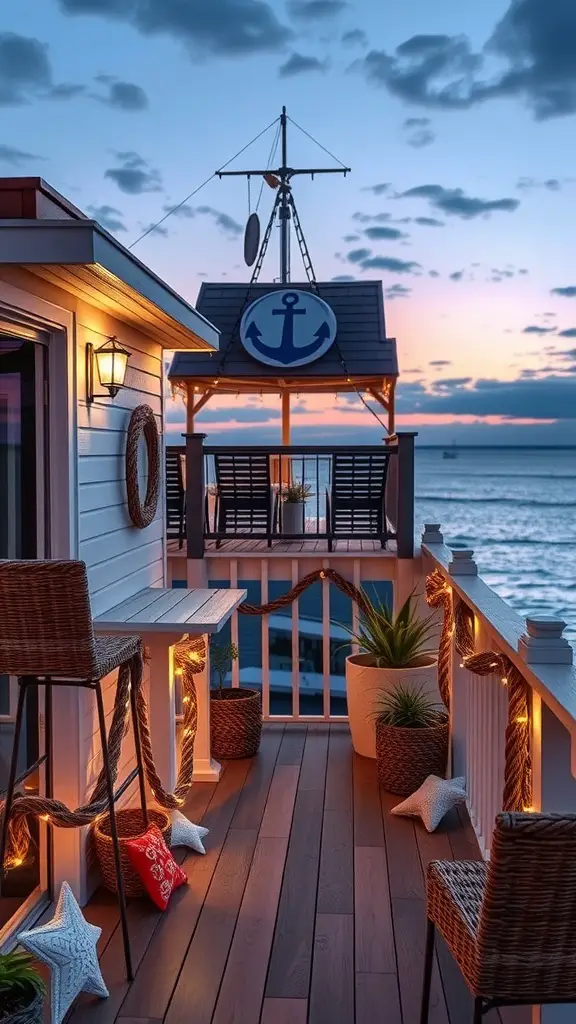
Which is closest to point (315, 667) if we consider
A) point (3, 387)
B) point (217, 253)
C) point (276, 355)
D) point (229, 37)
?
point (217, 253)

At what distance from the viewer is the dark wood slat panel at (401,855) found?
350cm

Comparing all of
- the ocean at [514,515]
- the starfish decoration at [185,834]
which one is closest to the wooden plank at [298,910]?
the starfish decoration at [185,834]

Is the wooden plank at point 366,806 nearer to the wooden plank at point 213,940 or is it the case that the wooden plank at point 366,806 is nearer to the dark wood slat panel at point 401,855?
the dark wood slat panel at point 401,855

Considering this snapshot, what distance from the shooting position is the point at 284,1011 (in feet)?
8.69

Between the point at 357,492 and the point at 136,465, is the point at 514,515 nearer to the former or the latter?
the point at 357,492

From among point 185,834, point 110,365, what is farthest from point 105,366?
point 185,834

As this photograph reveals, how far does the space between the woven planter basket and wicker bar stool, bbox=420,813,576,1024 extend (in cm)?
100

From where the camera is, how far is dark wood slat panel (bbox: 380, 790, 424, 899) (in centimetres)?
350

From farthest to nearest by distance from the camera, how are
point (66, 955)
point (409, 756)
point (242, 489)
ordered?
1. point (242, 489)
2. point (409, 756)
3. point (66, 955)

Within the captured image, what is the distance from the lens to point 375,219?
53.1ft

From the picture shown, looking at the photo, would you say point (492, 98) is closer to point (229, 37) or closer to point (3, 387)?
point (229, 37)

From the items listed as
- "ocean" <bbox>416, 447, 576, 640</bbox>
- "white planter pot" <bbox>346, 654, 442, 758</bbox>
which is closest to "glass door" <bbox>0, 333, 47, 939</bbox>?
"white planter pot" <bbox>346, 654, 442, 758</bbox>

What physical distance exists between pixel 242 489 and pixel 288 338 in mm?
2531

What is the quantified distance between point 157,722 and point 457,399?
2983 centimetres
